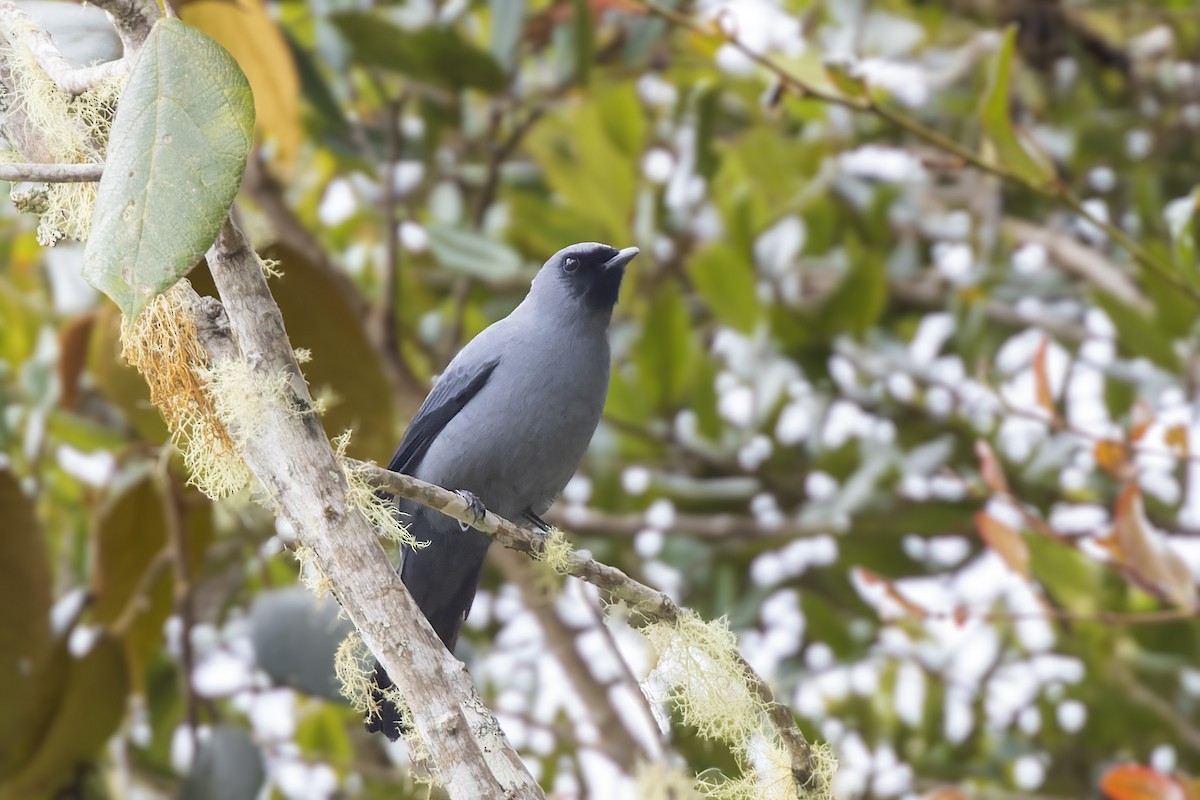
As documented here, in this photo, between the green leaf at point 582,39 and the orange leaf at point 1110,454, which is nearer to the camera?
the orange leaf at point 1110,454

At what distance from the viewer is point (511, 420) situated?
222cm

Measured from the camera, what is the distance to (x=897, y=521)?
3645 mm

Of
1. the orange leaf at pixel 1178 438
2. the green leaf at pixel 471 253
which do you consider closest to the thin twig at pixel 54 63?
the green leaf at pixel 471 253

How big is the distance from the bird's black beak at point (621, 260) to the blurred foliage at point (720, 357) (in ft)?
1.87

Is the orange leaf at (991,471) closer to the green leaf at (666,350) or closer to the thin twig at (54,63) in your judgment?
the green leaf at (666,350)

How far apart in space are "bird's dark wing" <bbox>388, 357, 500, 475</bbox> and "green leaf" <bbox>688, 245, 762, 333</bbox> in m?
1.28

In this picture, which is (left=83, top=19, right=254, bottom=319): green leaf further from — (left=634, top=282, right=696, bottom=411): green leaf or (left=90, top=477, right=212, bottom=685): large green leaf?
(left=634, top=282, right=696, bottom=411): green leaf

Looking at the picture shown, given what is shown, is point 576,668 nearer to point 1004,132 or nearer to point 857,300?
point 857,300

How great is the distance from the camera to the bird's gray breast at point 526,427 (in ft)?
7.23

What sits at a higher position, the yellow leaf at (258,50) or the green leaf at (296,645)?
the yellow leaf at (258,50)

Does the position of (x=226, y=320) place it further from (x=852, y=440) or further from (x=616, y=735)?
(x=852, y=440)

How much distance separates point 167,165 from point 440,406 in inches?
47.1

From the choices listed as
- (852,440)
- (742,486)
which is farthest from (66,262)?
(852,440)

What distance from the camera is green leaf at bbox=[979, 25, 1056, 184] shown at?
8.27ft
